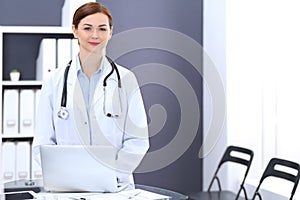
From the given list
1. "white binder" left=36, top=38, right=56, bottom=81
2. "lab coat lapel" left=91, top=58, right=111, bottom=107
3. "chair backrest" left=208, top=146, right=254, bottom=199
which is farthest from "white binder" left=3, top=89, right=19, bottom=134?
"chair backrest" left=208, top=146, right=254, bottom=199

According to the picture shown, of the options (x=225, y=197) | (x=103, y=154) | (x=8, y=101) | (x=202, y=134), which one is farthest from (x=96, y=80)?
(x=202, y=134)

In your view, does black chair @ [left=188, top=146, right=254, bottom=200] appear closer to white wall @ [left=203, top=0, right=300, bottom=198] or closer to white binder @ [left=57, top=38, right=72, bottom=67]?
white wall @ [left=203, top=0, right=300, bottom=198]

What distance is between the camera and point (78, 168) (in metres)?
2.25

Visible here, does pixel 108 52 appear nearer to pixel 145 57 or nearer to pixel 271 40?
pixel 145 57

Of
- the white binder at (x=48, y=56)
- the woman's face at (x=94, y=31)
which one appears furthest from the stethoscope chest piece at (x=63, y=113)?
the white binder at (x=48, y=56)

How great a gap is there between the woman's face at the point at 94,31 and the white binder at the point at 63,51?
3.77ft

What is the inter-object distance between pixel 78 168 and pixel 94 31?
2.15 feet

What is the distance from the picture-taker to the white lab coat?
2.62 metres

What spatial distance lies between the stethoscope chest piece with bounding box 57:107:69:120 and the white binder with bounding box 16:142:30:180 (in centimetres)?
118

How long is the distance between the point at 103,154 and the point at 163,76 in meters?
2.10

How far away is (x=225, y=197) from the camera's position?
3686 millimetres

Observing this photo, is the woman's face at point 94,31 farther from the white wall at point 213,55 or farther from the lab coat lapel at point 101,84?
the white wall at point 213,55

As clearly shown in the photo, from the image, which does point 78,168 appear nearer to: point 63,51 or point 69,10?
point 63,51

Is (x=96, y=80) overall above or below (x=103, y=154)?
above
